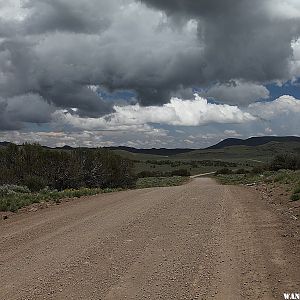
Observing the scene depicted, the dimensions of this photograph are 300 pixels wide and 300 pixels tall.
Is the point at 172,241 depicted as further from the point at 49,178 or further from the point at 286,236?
the point at 49,178

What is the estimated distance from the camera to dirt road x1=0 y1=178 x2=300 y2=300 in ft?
21.1

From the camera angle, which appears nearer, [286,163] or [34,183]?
[34,183]

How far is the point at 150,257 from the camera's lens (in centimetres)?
841

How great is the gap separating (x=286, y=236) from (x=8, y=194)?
16.1 m

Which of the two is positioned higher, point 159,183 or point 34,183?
point 34,183

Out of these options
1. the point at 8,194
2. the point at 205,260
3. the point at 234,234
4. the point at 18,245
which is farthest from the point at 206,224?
the point at 8,194

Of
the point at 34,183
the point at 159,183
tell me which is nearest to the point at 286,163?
the point at 159,183

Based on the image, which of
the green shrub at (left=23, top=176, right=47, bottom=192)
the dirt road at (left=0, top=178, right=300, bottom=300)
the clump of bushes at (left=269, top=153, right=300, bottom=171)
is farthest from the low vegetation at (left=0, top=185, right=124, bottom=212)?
the clump of bushes at (left=269, top=153, right=300, bottom=171)

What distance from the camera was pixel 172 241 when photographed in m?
9.86

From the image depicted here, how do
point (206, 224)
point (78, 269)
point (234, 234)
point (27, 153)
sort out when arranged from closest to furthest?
point (78, 269) → point (234, 234) → point (206, 224) → point (27, 153)

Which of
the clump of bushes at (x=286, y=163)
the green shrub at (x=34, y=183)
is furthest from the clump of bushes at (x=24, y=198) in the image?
the clump of bushes at (x=286, y=163)

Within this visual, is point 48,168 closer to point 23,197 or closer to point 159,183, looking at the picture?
point 23,197

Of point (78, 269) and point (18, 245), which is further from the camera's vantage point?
point (18, 245)

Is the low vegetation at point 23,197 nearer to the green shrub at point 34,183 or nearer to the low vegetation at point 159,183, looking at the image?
the green shrub at point 34,183
